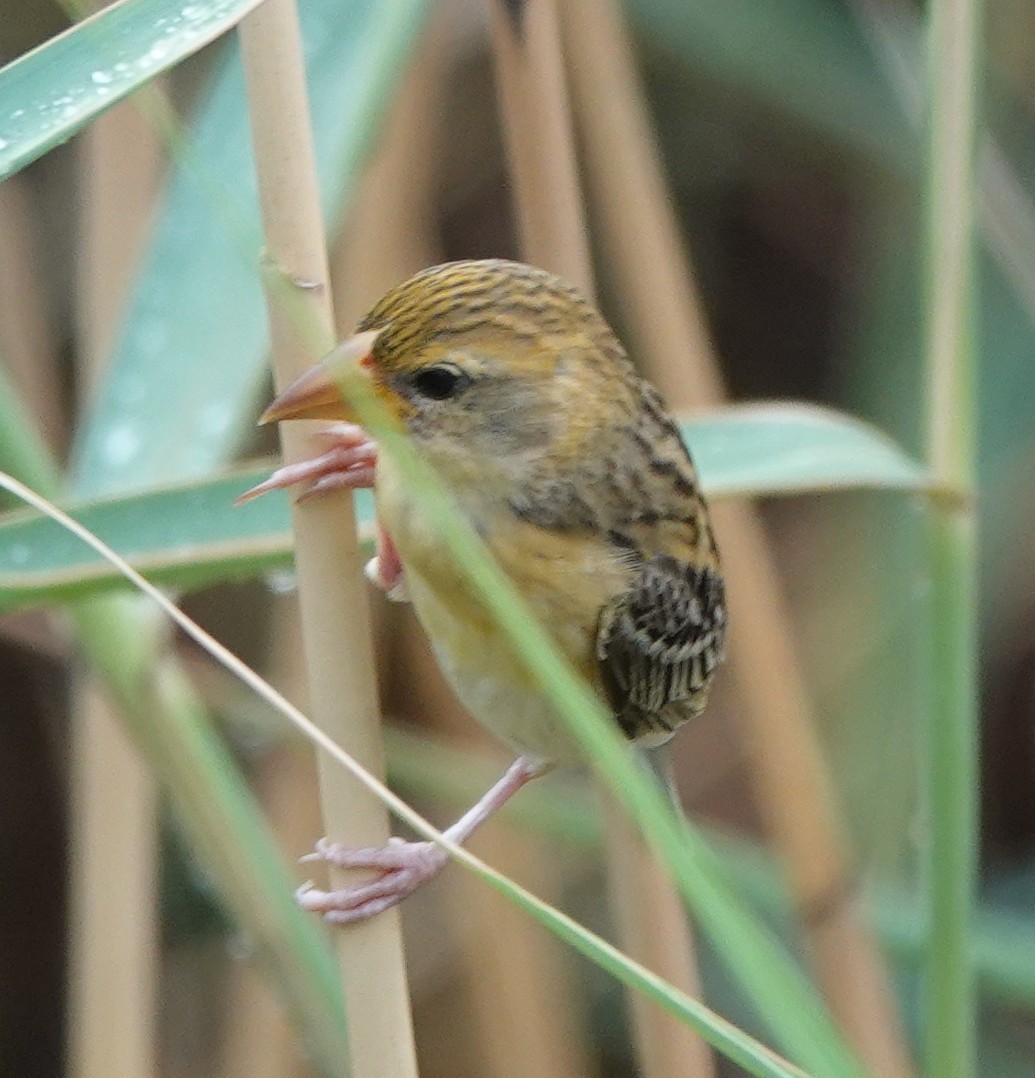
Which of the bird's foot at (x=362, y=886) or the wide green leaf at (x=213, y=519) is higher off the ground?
the wide green leaf at (x=213, y=519)

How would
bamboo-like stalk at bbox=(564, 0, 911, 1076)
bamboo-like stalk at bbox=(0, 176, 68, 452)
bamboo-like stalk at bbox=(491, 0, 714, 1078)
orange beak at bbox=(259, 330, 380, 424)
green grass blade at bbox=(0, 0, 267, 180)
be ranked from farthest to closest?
bamboo-like stalk at bbox=(0, 176, 68, 452)
bamboo-like stalk at bbox=(564, 0, 911, 1076)
bamboo-like stalk at bbox=(491, 0, 714, 1078)
orange beak at bbox=(259, 330, 380, 424)
green grass blade at bbox=(0, 0, 267, 180)

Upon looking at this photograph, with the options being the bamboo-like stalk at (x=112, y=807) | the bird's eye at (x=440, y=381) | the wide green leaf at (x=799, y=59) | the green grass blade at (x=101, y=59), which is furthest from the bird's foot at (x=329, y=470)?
the wide green leaf at (x=799, y=59)

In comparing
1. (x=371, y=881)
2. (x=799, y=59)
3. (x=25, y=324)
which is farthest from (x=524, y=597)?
(x=799, y=59)

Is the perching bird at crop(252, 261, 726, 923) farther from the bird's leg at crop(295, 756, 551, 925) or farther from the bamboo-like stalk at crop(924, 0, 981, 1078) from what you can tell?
the bamboo-like stalk at crop(924, 0, 981, 1078)

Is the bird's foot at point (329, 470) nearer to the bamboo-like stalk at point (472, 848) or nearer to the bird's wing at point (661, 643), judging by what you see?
the bird's wing at point (661, 643)

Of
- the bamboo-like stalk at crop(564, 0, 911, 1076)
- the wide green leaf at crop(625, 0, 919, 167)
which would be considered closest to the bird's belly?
the bamboo-like stalk at crop(564, 0, 911, 1076)

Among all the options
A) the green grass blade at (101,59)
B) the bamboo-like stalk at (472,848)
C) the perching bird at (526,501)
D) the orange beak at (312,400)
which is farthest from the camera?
the bamboo-like stalk at (472,848)

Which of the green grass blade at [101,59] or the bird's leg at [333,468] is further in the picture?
the bird's leg at [333,468]
